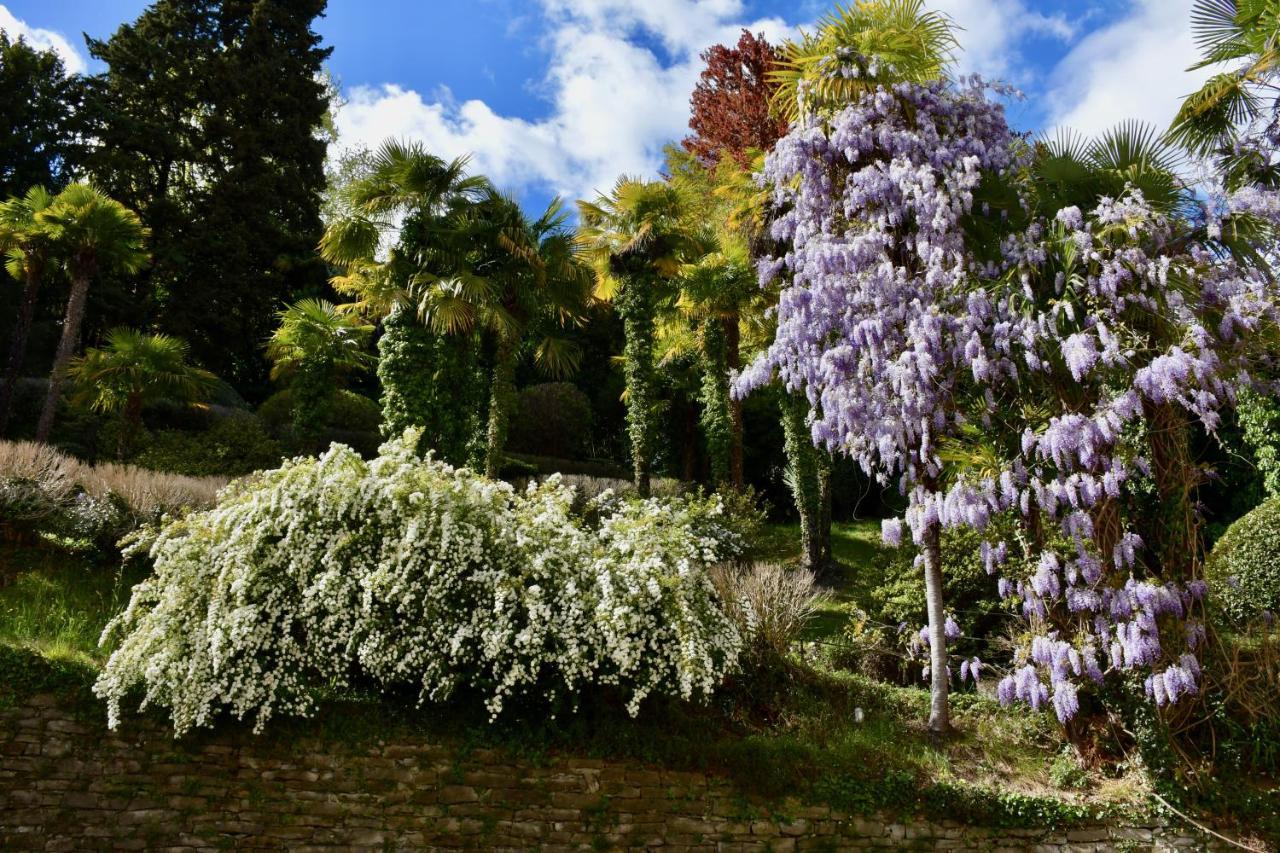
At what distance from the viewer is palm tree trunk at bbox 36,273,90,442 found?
43.7 feet

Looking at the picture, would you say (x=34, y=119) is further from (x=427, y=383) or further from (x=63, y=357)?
(x=427, y=383)

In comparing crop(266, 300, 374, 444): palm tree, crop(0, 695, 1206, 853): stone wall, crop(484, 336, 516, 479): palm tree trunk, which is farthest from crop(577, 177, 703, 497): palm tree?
crop(0, 695, 1206, 853): stone wall

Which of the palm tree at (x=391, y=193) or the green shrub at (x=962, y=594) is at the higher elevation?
the palm tree at (x=391, y=193)

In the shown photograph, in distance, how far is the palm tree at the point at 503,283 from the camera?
517 inches

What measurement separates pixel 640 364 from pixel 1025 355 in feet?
28.4

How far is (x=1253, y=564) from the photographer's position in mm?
10289

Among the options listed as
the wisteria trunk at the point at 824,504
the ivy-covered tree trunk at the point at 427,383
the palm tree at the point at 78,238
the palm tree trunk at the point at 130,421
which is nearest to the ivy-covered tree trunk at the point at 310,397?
the palm tree trunk at the point at 130,421

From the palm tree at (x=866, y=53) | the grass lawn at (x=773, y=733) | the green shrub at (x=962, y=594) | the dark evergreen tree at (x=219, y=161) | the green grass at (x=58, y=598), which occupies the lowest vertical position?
the grass lawn at (x=773, y=733)

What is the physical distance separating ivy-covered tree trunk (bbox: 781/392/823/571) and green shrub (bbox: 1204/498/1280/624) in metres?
5.64

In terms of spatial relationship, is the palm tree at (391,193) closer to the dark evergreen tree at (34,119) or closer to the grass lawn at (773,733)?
the grass lawn at (773,733)

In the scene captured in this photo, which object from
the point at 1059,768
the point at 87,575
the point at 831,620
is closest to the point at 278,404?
the point at 87,575

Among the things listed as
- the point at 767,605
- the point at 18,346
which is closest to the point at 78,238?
the point at 18,346

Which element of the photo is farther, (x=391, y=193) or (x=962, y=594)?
(x=391, y=193)

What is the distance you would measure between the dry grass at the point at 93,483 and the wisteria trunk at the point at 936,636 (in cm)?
747
